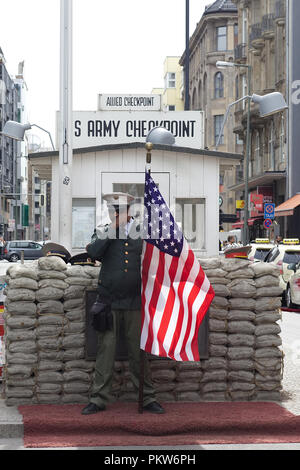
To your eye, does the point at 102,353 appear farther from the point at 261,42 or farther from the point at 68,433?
the point at 261,42

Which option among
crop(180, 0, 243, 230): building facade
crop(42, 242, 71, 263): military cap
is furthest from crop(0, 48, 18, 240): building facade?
crop(42, 242, 71, 263): military cap

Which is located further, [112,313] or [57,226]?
[57,226]

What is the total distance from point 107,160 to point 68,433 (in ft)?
15.7

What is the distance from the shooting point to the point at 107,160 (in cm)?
1070

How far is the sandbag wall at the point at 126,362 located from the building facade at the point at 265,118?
34.7 m

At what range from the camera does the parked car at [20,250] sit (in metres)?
55.0

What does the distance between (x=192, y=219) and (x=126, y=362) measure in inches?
140

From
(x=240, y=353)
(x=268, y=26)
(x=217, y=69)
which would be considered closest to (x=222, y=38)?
(x=217, y=69)

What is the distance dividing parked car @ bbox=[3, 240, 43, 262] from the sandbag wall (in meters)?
47.6

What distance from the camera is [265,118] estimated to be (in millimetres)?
49094

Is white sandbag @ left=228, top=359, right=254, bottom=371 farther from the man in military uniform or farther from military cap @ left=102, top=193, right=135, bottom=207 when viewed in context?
military cap @ left=102, top=193, right=135, bottom=207

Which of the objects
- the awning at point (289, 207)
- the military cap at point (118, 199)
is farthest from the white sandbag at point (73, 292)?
the awning at point (289, 207)
